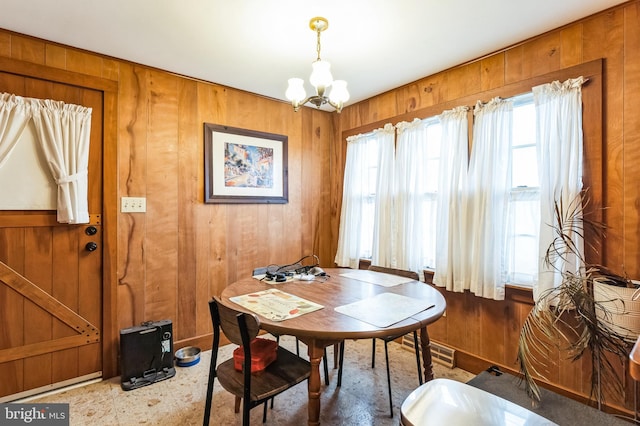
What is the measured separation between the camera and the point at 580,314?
1.62 metres

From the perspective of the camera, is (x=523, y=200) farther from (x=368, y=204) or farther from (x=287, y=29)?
(x=287, y=29)

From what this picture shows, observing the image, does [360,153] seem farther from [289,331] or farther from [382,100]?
[289,331]

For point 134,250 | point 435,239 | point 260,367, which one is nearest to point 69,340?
point 134,250

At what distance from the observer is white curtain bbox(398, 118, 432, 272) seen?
9.06ft

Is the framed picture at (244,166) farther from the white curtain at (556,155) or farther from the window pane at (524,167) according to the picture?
the white curtain at (556,155)

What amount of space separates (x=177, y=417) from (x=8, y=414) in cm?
98

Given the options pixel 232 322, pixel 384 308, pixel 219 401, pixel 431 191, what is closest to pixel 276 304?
pixel 232 322

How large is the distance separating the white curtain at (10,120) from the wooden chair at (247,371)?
69.3 inches

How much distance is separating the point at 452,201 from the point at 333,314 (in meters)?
1.52

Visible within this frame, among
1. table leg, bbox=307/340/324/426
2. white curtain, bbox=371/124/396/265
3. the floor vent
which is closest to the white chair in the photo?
table leg, bbox=307/340/324/426

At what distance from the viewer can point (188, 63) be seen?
2488 mm

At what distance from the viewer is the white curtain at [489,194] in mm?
2234

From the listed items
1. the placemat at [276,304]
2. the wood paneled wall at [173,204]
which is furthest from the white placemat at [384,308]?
the wood paneled wall at [173,204]

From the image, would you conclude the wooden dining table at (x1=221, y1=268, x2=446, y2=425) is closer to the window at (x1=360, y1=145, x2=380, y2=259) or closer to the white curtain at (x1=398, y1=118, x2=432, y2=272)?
the white curtain at (x1=398, y1=118, x2=432, y2=272)
